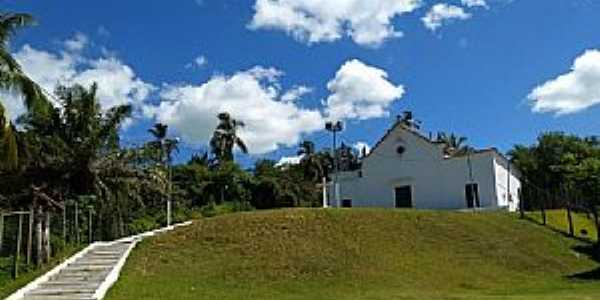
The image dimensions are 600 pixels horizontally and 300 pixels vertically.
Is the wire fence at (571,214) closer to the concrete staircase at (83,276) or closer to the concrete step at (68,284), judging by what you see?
the concrete staircase at (83,276)

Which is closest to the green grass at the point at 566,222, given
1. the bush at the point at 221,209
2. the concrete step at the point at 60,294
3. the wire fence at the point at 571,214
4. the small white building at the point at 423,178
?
the wire fence at the point at 571,214

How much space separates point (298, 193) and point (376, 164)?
13.1 meters

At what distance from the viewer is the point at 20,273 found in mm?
22828

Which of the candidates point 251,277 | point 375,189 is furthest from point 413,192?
point 251,277

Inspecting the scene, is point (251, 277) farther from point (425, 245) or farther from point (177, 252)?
point (425, 245)

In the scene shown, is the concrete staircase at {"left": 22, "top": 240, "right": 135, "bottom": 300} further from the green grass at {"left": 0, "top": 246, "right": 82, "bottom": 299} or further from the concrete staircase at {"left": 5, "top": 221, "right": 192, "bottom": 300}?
the green grass at {"left": 0, "top": 246, "right": 82, "bottom": 299}

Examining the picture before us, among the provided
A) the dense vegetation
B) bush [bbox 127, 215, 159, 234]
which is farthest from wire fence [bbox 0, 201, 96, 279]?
the dense vegetation

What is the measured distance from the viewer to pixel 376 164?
5244cm

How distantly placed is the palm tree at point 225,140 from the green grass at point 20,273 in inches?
1890

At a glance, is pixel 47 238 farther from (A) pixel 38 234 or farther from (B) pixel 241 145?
(B) pixel 241 145

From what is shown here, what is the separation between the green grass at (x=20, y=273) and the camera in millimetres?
19964

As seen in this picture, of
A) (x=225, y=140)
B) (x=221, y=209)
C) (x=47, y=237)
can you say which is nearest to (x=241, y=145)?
(x=225, y=140)

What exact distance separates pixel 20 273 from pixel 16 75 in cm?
619

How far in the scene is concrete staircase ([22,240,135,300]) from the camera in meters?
19.2
